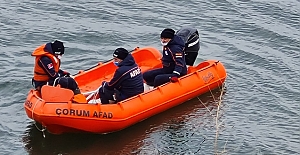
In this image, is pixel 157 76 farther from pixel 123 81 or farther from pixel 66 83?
pixel 66 83

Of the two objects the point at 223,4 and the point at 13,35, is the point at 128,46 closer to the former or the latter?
the point at 13,35

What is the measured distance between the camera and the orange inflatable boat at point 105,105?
11195mm

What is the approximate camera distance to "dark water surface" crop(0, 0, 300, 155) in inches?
463

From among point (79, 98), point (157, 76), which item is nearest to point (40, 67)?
point (79, 98)

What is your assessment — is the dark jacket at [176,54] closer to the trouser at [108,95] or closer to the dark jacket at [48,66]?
the trouser at [108,95]

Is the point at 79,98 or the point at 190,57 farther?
the point at 190,57

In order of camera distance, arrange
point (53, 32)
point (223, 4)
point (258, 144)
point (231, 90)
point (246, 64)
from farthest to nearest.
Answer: point (223, 4) < point (53, 32) < point (246, 64) < point (231, 90) < point (258, 144)

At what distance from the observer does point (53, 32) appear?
16.9m

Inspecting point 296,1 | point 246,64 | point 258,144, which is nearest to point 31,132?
point 258,144

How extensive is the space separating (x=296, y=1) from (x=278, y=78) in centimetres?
603

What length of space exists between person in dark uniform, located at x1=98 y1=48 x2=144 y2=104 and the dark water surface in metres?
0.71

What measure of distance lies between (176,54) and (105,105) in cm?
213

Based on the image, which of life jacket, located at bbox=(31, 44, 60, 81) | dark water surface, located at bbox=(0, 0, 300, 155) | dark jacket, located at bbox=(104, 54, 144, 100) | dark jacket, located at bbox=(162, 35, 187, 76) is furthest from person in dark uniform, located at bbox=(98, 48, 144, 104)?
dark jacket, located at bbox=(162, 35, 187, 76)

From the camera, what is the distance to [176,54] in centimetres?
1286
